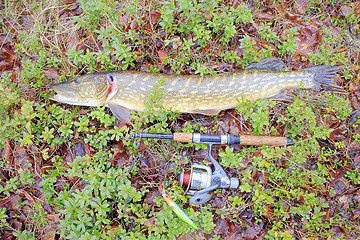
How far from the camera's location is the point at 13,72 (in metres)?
2.85

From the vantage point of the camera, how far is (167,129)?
254cm

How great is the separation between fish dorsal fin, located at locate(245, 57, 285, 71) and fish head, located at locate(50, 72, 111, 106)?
5.58 feet

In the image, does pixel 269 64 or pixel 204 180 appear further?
pixel 269 64

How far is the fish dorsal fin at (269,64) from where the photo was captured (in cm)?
271

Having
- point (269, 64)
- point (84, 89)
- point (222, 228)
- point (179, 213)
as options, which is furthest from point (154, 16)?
point (222, 228)

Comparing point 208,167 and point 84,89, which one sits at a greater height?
point 84,89

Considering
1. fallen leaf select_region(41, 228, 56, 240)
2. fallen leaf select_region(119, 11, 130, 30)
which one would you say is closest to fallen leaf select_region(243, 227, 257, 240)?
fallen leaf select_region(41, 228, 56, 240)

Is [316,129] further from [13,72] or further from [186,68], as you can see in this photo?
[13,72]

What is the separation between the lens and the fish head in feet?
8.54

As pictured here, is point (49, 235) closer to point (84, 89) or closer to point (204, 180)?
point (84, 89)

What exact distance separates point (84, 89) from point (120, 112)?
48 centimetres

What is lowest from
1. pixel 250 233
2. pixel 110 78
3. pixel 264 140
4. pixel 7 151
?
pixel 250 233

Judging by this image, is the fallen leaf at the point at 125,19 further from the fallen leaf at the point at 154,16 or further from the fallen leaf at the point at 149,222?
the fallen leaf at the point at 149,222

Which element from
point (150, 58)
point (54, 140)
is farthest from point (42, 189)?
point (150, 58)
